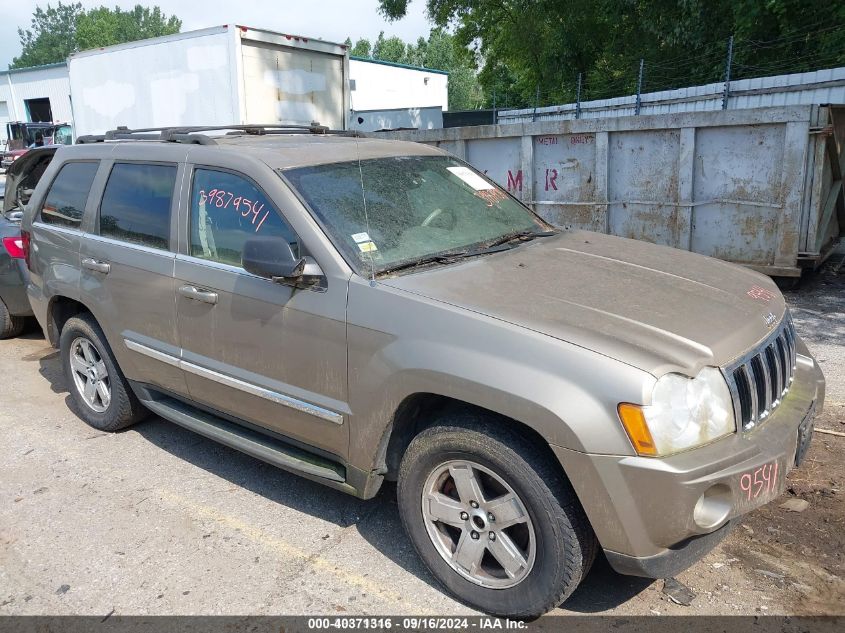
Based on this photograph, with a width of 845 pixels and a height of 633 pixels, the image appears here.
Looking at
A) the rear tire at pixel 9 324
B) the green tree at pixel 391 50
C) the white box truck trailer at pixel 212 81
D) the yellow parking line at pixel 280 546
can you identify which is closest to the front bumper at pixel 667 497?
the yellow parking line at pixel 280 546

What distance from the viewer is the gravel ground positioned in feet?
9.86

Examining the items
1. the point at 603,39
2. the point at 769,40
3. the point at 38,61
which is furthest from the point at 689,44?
the point at 38,61

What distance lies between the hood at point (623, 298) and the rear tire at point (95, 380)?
2.45 metres

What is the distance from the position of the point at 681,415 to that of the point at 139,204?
10.6 feet

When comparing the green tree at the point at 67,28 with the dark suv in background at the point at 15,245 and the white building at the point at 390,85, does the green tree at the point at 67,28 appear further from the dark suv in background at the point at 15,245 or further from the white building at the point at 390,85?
the dark suv in background at the point at 15,245

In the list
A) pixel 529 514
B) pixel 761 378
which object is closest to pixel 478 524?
pixel 529 514

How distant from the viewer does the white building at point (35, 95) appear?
43.4 metres

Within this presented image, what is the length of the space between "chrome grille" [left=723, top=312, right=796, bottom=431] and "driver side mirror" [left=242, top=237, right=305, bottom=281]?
178 cm

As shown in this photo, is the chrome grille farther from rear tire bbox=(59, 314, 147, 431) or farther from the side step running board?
rear tire bbox=(59, 314, 147, 431)

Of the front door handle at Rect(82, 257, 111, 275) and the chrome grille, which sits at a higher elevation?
the front door handle at Rect(82, 257, 111, 275)

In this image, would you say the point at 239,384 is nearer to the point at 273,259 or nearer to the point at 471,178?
the point at 273,259

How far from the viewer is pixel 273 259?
10.2 ft

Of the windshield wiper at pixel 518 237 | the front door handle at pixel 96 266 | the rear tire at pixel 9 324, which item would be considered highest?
the windshield wiper at pixel 518 237

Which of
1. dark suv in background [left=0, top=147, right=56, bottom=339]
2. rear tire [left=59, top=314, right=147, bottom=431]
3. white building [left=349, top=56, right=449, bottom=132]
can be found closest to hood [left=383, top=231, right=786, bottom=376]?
rear tire [left=59, top=314, right=147, bottom=431]
